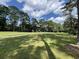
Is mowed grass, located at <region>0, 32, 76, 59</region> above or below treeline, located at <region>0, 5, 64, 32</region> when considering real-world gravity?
below

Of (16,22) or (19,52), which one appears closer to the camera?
(19,52)

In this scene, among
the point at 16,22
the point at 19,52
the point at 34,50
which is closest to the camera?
the point at 19,52

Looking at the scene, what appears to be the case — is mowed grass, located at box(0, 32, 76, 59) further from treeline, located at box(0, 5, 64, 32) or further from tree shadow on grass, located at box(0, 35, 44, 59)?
treeline, located at box(0, 5, 64, 32)

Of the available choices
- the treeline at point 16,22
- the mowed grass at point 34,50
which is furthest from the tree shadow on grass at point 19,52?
the treeline at point 16,22

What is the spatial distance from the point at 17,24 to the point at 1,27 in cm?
1198

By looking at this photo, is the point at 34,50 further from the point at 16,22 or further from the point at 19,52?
the point at 16,22

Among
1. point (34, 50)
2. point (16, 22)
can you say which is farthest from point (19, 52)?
point (16, 22)

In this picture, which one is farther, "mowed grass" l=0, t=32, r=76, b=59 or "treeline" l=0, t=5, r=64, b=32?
"treeline" l=0, t=5, r=64, b=32

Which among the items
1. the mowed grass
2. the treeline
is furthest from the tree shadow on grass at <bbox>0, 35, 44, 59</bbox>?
the treeline

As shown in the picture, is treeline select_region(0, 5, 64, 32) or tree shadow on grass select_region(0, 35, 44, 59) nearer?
tree shadow on grass select_region(0, 35, 44, 59)

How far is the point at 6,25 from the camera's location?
64688mm

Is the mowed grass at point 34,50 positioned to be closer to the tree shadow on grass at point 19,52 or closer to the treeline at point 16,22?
the tree shadow on grass at point 19,52

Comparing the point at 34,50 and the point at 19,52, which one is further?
the point at 34,50

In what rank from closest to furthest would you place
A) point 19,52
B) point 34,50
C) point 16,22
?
point 19,52
point 34,50
point 16,22
